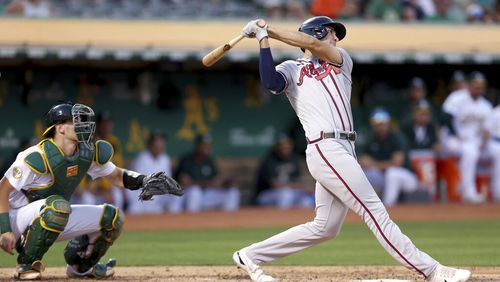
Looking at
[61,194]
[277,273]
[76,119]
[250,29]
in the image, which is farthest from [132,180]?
[250,29]

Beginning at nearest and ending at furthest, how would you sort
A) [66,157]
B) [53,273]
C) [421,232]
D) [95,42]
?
[66,157] < [53,273] < [421,232] < [95,42]

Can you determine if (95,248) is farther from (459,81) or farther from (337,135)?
(459,81)

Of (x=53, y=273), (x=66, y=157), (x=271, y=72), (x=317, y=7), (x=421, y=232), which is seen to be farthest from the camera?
(x=317, y=7)

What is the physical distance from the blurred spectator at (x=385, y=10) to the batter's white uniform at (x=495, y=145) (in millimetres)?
2056

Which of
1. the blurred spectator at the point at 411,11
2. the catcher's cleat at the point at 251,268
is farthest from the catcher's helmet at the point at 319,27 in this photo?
the blurred spectator at the point at 411,11

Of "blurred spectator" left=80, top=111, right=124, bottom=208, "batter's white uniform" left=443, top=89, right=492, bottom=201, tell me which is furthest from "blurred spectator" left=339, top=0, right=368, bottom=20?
"blurred spectator" left=80, top=111, right=124, bottom=208

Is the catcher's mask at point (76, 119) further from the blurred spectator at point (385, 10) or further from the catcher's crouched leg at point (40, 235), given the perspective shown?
the blurred spectator at point (385, 10)

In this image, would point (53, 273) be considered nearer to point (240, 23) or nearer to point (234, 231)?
point (234, 231)

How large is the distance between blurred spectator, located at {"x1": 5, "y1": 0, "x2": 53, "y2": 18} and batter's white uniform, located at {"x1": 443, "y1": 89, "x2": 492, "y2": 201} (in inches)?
230

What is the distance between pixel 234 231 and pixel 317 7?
4386 millimetres

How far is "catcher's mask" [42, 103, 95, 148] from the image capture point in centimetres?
638

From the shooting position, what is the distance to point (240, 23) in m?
13.9

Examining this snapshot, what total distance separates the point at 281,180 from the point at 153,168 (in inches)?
73.3

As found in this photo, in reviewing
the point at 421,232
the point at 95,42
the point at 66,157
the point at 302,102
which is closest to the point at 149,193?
the point at 66,157
